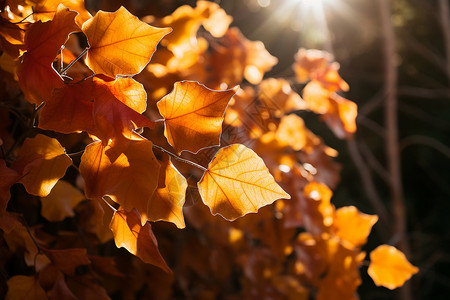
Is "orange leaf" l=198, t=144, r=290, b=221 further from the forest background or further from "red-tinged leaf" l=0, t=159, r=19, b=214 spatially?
the forest background

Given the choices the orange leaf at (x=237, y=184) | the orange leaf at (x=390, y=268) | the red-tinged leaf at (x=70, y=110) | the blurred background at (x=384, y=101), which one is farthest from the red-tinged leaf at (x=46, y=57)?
the blurred background at (x=384, y=101)

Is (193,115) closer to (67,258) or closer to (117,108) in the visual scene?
(117,108)

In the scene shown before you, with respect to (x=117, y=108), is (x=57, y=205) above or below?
below

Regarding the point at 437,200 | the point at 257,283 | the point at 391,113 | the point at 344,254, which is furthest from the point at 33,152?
the point at 437,200

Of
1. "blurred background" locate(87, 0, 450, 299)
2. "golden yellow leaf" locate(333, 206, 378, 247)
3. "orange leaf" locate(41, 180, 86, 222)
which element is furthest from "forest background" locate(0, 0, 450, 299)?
"orange leaf" locate(41, 180, 86, 222)

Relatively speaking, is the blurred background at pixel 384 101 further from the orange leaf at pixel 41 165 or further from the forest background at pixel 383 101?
the orange leaf at pixel 41 165

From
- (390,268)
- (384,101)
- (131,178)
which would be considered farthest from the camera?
(384,101)

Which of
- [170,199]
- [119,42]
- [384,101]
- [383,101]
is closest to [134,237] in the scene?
[170,199]

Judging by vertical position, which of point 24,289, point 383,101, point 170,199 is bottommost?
point 383,101
